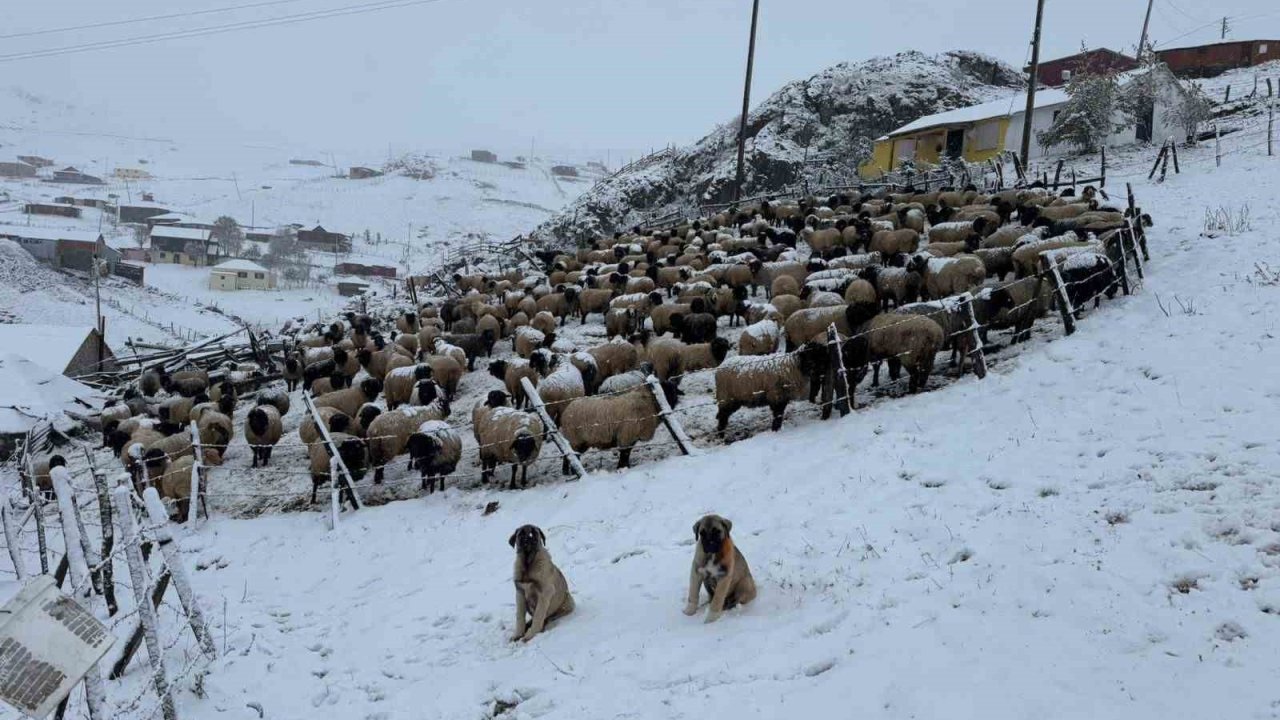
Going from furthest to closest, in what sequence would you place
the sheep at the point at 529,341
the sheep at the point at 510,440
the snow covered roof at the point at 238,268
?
the snow covered roof at the point at 238,268
the sheep at the point at 529,341
the sheep at the point at 510,440

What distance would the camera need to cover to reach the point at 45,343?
3141 cm

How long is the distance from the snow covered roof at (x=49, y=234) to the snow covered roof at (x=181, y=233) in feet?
44.5

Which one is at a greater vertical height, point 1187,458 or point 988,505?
point 1187,458

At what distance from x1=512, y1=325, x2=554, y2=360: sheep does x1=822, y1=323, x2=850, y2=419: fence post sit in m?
9.02

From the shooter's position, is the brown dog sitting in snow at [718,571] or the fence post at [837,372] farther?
the fence post at [837,372]

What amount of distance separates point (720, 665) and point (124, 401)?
23395 millimetres

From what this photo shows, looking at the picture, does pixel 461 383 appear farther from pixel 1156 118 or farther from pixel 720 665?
pixel 1156 118

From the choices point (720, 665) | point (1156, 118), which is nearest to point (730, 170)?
point (1156, 118)

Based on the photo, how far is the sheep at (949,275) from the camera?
15.0 metres

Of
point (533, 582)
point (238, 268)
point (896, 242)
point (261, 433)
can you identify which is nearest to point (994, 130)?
point (896, 242)

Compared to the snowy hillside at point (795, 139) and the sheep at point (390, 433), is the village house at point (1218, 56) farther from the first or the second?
the sheep at point (390, 433)

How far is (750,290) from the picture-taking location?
20.7 meters

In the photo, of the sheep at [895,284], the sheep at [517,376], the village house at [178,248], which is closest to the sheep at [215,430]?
the sheep at [517,376]

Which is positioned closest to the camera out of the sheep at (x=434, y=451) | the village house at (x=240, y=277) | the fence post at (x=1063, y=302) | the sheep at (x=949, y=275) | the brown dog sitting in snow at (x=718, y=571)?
the brown dog sitting in snow at (x=718, y=571)
